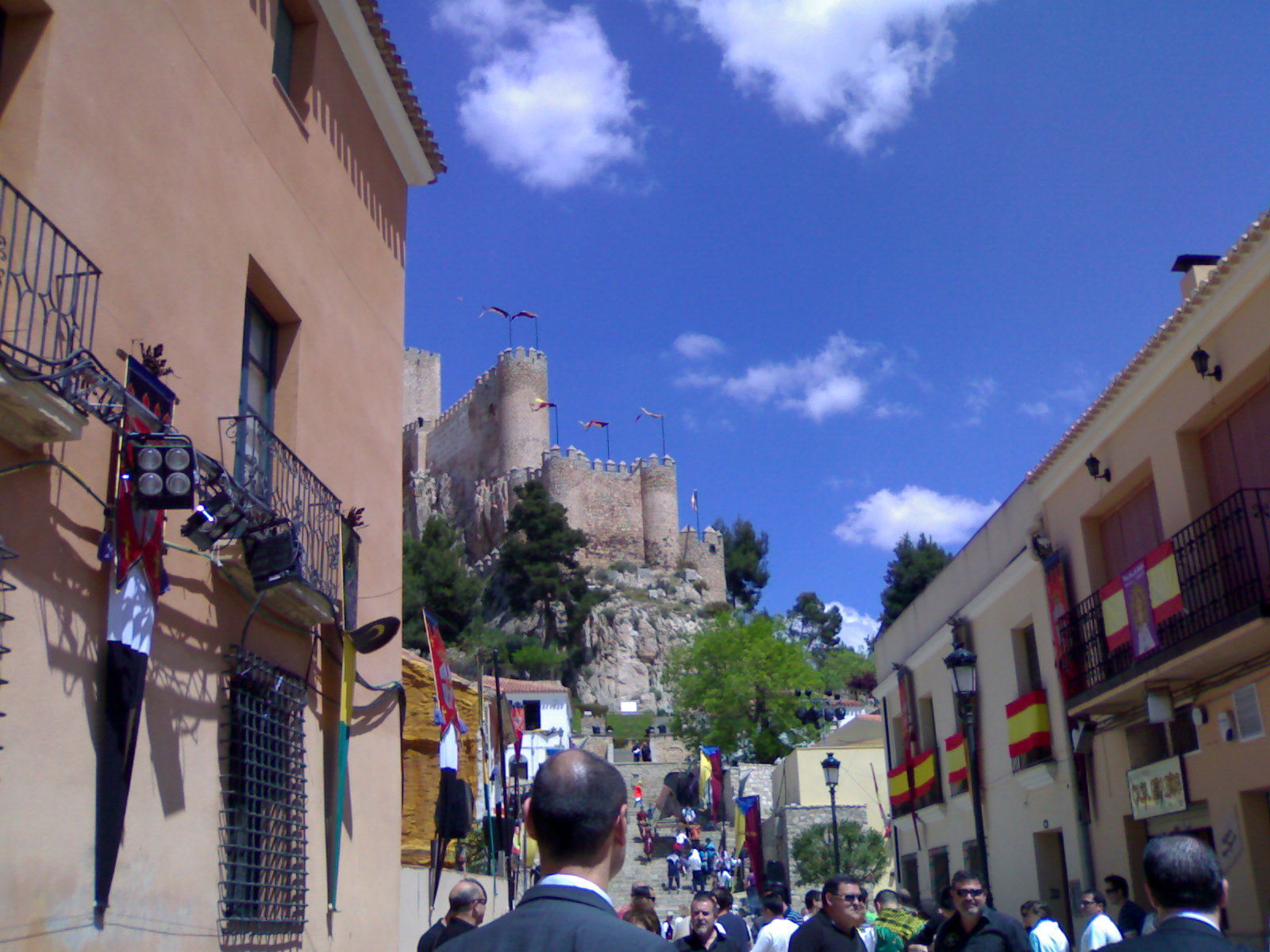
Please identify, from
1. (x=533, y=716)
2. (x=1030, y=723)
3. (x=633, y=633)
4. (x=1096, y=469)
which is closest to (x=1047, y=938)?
(x=1096, y=469)

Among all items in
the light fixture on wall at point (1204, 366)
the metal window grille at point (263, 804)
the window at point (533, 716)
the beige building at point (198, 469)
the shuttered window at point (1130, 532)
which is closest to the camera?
the beige building at point (198, 469)

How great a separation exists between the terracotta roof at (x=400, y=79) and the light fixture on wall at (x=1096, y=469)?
8.24m

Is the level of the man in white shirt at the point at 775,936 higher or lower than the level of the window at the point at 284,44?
lower

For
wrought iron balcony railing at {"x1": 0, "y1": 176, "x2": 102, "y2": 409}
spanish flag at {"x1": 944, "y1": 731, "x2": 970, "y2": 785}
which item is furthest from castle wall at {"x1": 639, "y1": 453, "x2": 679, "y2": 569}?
wrought iron balcony railing at {"x1": 0, "y1": 176, "x2": 102, "y2": 409}

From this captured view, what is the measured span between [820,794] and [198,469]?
29120 millimetres

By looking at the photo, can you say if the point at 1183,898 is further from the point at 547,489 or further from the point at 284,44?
the point at 547,489

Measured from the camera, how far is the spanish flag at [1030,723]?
15219mm

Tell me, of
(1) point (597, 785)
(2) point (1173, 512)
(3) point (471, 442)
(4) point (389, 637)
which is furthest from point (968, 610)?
(3) point (471, 442)

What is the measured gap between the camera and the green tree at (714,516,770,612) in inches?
3167

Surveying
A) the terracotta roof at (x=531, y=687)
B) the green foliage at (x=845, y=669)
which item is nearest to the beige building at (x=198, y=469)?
the terracotta roof at (x=531, y=687)

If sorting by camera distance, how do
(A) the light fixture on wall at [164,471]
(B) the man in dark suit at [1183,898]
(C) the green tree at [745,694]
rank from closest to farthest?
(B) the man in dark suit at [1183,898], (A) the light fixture on wall at [164,471], (C) the green tree at [745,694]

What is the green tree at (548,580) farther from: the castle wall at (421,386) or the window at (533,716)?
the castle wall at (421,386)

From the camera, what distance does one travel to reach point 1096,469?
13.8m

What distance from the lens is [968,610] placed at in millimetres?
18750
